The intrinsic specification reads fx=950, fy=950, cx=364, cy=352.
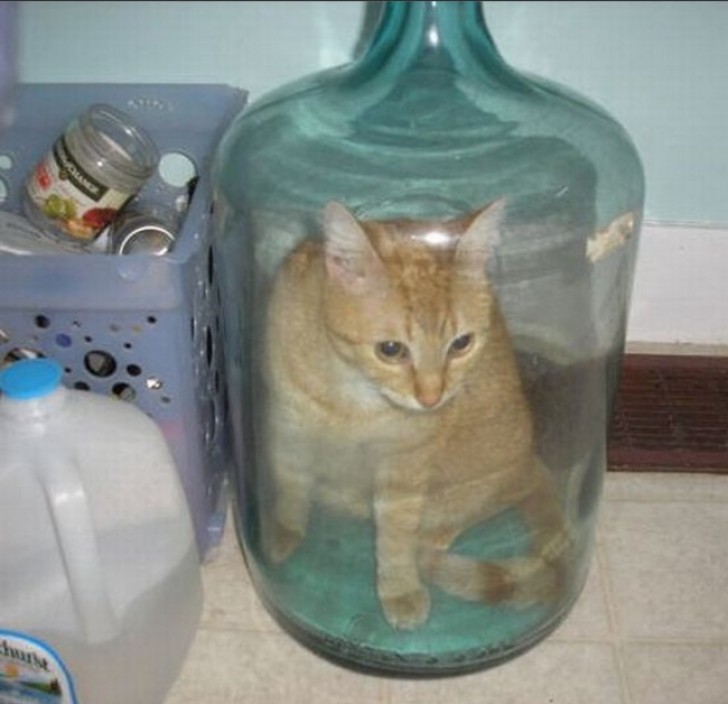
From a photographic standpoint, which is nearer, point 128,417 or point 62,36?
point 128,417

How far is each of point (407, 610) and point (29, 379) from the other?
0.34 metres

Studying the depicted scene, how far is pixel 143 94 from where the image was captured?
90 centimetres

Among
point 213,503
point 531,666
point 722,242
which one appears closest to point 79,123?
point 213,503

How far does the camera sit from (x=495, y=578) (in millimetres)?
771

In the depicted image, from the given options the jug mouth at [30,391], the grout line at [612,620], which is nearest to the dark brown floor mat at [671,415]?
the grout line at [612,620]

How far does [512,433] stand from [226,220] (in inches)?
10.9

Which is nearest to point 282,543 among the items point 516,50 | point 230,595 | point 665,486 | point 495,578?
point 230,595

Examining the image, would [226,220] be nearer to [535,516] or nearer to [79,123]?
[79,123]

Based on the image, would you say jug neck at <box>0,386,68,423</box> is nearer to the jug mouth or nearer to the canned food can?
the jug mouth

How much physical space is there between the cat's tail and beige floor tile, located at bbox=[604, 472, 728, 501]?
18 cm

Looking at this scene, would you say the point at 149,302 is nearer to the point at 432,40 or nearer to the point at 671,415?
the point at 432,40

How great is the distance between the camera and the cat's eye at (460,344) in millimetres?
671

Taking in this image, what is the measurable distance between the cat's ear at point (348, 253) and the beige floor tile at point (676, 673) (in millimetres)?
375

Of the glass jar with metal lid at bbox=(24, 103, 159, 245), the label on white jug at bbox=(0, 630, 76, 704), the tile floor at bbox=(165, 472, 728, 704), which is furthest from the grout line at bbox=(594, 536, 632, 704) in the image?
the glass jar with metal lid at bbox=(24, 103, 159, 245)
